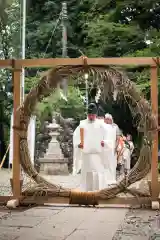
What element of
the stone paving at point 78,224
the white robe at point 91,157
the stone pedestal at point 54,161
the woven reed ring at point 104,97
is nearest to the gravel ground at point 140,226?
the stone paving at point 78,224

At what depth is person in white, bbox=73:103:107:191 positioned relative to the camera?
27.0 ft

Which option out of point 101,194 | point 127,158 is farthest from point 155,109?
point 127,158

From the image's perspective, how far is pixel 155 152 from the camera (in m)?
7.20

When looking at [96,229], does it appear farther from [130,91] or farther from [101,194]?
[130,91]

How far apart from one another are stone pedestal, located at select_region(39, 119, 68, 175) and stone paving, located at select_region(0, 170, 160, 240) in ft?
Answer: 29.2

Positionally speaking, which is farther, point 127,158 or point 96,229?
point 127,158

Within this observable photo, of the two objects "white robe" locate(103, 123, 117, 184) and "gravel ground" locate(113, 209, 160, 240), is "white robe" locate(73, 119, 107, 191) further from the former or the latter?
"gravel ground" locate(113, 209, 160, 240)

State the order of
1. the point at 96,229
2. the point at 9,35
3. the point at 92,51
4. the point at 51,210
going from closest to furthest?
the point at 96,229 < the point at 51,210 < the point at 92,51 < the point at 9,35

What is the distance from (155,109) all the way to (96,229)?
2343mm

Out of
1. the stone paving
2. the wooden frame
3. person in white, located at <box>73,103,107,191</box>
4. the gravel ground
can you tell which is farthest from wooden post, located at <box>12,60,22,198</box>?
the gravel ground

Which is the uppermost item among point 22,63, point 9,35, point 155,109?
point 9,35

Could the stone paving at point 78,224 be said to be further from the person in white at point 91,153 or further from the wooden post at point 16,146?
the person in white at point 91,153

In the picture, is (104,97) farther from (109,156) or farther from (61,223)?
(61,223)

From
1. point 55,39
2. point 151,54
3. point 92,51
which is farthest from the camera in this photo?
point 55,39
